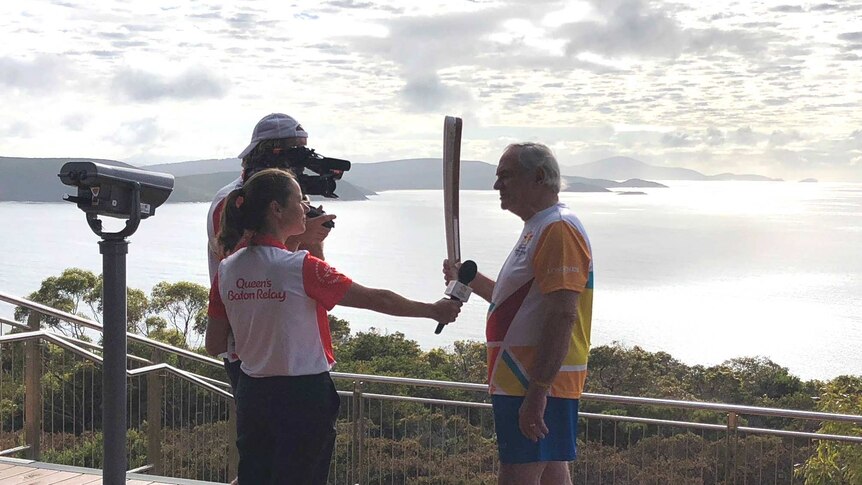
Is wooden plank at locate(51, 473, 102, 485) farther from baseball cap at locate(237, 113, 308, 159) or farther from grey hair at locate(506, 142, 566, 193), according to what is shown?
grey hair at locate(506, 142, 566, 193)

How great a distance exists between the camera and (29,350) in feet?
16.0

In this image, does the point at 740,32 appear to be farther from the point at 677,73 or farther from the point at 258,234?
the point at 258,234

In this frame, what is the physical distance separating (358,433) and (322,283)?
2.36 meters

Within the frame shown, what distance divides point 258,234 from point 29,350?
115 inches

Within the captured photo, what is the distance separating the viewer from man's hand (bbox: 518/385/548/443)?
257cm

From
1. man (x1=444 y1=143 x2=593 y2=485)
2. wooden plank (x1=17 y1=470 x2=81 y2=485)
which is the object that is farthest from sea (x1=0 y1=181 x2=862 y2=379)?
man (x1=444 y1=143 x2=593 y2=485)

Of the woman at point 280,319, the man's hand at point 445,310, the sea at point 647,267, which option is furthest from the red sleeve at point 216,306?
the sea at point 647,267

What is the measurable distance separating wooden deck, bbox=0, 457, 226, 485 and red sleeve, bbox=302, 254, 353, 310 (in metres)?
2.14

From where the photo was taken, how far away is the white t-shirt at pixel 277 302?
249 centimetres

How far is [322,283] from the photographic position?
8.18 ft

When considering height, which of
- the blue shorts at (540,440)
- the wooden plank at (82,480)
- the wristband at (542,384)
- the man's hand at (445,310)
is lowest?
the wooden plank at (82,480)

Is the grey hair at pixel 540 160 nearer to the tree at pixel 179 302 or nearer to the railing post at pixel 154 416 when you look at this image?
the railing post at pixel 154 416

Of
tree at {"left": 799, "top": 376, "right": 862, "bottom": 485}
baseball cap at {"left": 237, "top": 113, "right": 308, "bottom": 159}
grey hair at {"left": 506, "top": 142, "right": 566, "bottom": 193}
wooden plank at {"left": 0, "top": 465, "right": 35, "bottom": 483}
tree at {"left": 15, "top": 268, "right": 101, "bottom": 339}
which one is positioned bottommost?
tree at {"left": 799, "top": 376, "right": 862, "bottom": 485}

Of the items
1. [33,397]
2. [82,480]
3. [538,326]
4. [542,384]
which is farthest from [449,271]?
[33,397]
